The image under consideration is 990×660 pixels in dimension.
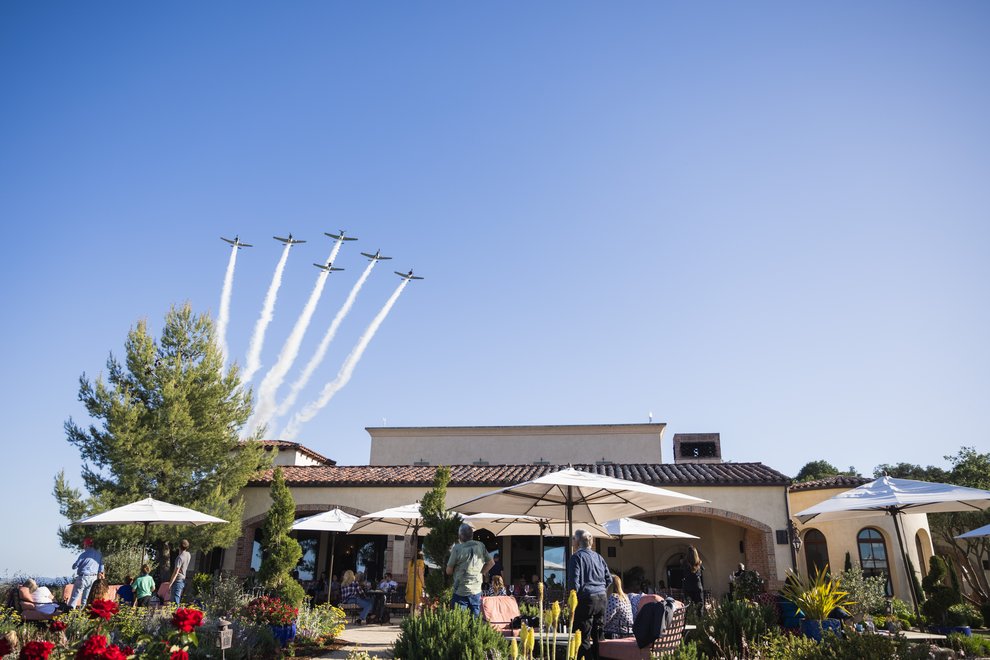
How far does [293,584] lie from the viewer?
11.8 meters

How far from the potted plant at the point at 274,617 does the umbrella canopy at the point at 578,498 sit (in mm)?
3039

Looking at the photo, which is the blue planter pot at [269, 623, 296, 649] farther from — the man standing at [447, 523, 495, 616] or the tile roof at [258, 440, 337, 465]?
the tile roof at [258, 440, 337, 465]

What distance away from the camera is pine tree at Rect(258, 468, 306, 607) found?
38.5 ft

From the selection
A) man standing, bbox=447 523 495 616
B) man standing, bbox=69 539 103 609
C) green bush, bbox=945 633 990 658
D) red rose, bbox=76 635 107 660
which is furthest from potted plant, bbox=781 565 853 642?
man standing, bbox=69 539 103 609

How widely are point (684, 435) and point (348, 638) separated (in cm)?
2059

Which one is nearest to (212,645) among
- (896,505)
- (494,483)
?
(896,505)

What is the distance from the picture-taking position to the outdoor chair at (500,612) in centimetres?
904

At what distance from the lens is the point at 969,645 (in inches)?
365

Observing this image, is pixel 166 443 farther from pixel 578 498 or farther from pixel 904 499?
pixel 904 499

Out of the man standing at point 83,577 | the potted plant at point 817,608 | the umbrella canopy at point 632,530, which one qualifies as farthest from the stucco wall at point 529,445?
the potted plant at point 817,608

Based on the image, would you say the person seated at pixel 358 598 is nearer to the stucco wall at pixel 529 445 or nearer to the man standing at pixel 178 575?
the man standing at pixel 178 575

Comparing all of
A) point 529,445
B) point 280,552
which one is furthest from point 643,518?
point 280,552

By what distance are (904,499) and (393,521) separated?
9693mm

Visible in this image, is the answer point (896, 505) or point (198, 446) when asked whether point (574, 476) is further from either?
point (198, 446)
